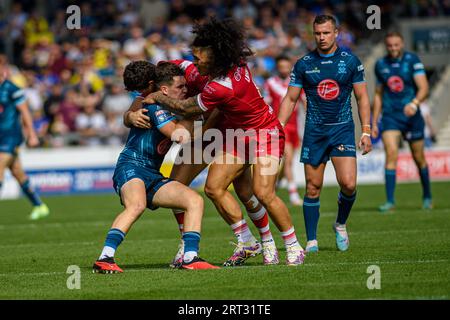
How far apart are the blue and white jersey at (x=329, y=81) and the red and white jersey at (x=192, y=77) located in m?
1.45

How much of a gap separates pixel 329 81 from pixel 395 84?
5.07 meters

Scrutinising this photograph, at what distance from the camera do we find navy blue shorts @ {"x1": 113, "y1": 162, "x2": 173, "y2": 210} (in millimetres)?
9398

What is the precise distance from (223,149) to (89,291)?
88.3 inches

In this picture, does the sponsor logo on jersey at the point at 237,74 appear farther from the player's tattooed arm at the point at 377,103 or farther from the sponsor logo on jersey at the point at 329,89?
the player's tattooed arm at the point at 377,103

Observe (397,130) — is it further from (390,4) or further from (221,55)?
(390,4)

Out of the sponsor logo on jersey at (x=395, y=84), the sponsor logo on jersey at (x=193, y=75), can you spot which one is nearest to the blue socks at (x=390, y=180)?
the sponsor logo on jersey at (x=395, y=84)

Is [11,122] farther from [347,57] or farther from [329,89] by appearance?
[347,57]

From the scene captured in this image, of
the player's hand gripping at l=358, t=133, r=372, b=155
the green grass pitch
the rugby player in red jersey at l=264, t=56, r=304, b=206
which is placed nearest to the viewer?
the green grass pitch

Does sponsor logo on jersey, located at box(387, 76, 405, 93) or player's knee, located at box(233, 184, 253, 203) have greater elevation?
sponsor logo on jersey, located at box(387, 76, 405, 93)

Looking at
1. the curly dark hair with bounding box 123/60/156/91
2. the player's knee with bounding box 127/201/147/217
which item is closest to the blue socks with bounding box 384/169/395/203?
the curly dark hair with bounding box 123/60/156/91

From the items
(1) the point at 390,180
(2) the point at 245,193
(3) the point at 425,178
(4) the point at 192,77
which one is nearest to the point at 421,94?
(3) the point at 425,178

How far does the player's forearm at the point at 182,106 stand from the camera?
9.23 metres

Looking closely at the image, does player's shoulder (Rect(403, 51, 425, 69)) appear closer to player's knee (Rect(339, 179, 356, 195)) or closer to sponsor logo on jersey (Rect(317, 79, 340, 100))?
sponsor logo on jersey (Rect(317, 79, 340, 100))

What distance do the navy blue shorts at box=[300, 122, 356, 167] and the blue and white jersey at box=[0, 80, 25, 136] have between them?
7.40 m
